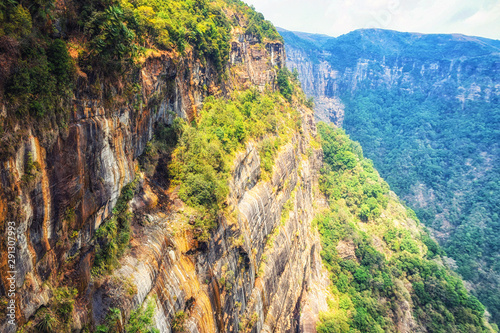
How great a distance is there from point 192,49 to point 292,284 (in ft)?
97.9

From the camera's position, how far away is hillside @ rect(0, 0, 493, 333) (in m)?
7.63

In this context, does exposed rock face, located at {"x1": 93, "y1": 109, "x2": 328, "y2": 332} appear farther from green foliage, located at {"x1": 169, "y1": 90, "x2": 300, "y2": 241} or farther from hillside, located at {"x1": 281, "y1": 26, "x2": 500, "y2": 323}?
hillside, located at {"x1": 281, "y1": 26, "x2": 500, "y2": 323}

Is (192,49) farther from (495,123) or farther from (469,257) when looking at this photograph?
(495,123)

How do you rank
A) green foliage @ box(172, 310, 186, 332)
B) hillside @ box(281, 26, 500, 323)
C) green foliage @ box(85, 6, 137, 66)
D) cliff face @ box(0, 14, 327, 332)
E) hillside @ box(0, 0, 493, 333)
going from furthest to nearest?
hillside @ box(281, 26, 500, 323) < green foliage @ box(172, 310, 186, 332) < green foliage @ box(85, 6, 137, 66) < cliff face @ box(0, 14, 327, 332) < hillside @ box(0, 0, 493, 333)

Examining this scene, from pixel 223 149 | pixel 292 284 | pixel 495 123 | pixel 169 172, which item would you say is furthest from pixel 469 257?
pixel 169 172

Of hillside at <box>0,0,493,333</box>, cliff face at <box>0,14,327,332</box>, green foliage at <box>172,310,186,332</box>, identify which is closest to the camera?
hillside at <box>0,0,493,333</box>

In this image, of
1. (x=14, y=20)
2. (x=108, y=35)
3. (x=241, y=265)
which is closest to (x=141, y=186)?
(x=108, y=35)

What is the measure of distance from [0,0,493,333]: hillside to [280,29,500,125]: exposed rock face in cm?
12792

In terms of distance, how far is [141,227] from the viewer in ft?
45.4

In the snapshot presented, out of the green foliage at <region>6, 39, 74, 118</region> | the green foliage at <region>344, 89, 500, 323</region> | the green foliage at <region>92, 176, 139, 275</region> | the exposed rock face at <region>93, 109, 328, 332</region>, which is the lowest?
the green foliage at <region>344, 89, 500, 323</region>

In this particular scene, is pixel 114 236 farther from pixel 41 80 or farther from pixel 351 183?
pixel 351 183

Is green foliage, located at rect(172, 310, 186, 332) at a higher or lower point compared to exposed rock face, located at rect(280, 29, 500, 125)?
lower

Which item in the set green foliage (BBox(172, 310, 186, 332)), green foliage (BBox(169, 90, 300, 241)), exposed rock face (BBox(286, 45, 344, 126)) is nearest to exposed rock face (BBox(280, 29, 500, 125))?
exposed rock face (BBox(286, 45, 344, 126))

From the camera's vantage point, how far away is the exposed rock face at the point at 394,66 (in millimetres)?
143375
